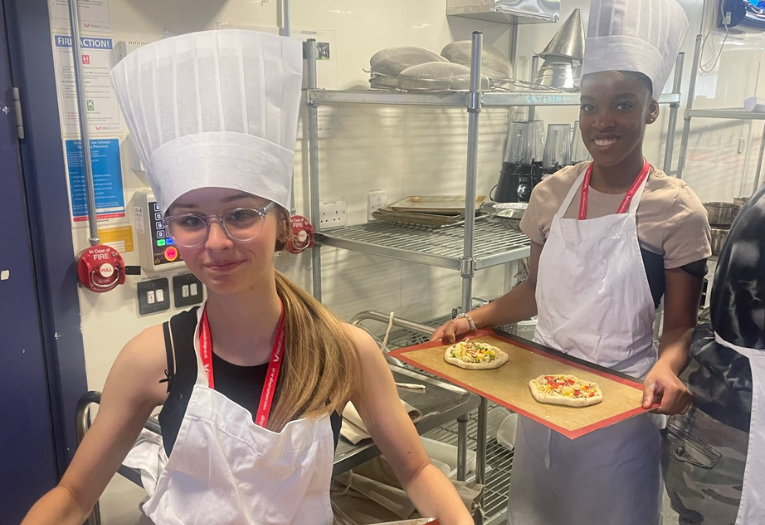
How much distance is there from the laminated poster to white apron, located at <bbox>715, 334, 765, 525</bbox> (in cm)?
144

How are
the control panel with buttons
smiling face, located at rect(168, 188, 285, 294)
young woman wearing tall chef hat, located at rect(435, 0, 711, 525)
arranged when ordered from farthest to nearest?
the control panel with buttons
young woman wearing tall chef hat, located at rect(435, 0, 711, 525)
smiling face, located at rect(168, 188, 285, 294)

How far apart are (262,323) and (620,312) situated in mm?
764

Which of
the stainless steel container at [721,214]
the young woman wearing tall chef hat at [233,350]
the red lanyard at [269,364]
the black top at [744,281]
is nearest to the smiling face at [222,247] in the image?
the young woman wearing tall chef hat at [233,350]

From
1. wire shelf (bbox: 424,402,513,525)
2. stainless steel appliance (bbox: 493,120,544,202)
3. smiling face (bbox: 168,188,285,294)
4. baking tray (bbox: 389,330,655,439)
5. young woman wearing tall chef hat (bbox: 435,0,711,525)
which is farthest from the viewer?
stainless steel appliance (bbox: 493,120,544,202)

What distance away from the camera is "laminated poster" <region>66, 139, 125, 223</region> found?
5.16 feet

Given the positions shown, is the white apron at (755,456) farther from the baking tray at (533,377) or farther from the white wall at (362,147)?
the white wall at (362,147)

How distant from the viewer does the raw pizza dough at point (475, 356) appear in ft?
4.58

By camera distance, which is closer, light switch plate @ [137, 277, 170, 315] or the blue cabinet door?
the blue cabinet door

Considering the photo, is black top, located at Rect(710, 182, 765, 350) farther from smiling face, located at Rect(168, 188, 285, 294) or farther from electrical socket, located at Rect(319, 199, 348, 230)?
electrical socket, located at Rect(319, 199, 348, 230)

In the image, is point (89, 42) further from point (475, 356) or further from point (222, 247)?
point (475, 356)

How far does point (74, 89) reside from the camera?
154 centimetres

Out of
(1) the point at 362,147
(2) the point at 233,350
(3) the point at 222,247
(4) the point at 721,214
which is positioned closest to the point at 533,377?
(2) the point at 233,350

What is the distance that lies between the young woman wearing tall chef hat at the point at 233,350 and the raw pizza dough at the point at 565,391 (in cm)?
29

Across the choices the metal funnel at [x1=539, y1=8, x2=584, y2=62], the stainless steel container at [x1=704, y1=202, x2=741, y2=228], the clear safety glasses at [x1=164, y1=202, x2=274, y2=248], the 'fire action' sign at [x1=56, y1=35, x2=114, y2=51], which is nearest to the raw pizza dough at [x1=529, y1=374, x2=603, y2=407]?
the clear safety glasses at [x1=164, y1=202, x2=274, y2=248]
